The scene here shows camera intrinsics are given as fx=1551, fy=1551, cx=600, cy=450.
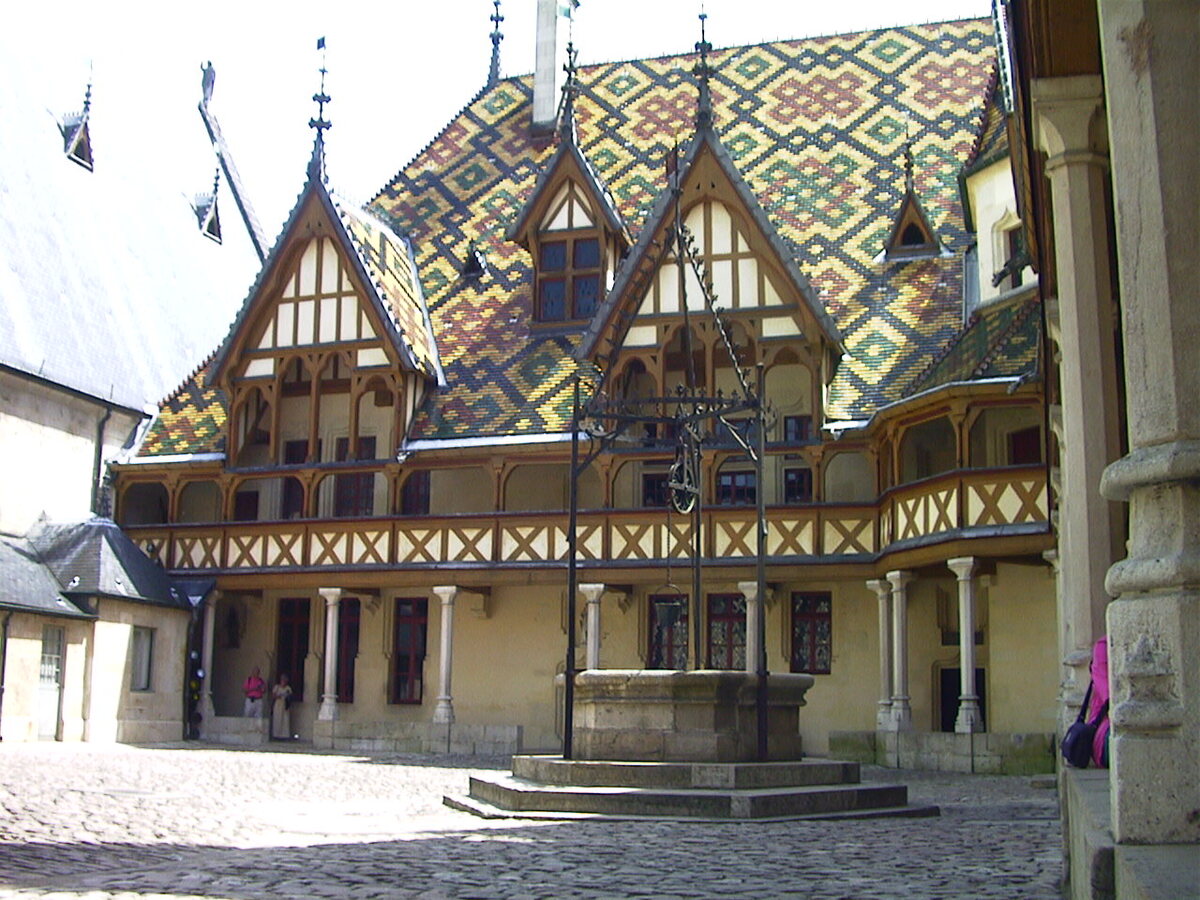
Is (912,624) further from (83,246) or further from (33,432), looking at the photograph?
(83,246)

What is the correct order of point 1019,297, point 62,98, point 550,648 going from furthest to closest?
point 62,98 < point 550,648 < point 1019,297

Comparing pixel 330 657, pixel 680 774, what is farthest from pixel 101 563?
pixel 680 774

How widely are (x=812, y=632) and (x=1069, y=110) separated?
17.7 meters

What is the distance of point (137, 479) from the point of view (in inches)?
1123

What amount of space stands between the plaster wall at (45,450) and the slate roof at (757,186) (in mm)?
1245

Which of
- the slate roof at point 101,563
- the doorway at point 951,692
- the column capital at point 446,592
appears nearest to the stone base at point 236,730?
the slate roof at point 101,563

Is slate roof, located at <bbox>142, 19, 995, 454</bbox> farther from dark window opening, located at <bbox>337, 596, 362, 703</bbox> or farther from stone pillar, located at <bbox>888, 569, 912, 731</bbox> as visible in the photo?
dark window opening, located at <bbox>337, 596, 362, 703</bbox>

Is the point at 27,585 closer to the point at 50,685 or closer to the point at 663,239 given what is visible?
the point at 50,685

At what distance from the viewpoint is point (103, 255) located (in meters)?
30.7

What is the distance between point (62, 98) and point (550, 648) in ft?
51.7

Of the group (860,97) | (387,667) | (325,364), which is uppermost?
(860,97)

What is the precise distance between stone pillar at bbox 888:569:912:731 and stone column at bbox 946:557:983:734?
89 cm

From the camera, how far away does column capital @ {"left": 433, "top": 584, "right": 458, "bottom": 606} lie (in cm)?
2602

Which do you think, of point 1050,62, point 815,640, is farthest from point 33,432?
point 1050,62
